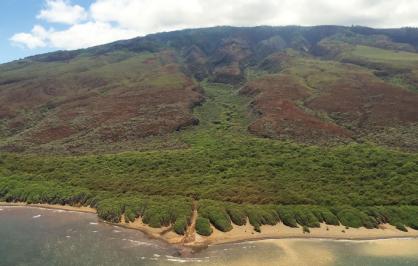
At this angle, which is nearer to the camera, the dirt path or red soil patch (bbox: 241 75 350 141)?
the dirt path

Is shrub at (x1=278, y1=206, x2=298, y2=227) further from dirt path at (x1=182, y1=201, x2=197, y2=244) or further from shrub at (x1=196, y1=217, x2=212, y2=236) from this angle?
dirt path at (x1=182, y1=201, x2=197, y2=244)

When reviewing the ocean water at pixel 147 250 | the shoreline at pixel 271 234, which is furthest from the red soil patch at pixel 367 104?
the ocean water at pixel 147 250

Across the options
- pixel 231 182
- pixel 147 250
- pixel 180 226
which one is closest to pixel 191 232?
pixel 180 226

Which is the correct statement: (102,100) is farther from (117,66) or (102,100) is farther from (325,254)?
(325,254)

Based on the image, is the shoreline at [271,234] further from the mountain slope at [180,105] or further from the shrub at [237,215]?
the mountain slope at [180,105]

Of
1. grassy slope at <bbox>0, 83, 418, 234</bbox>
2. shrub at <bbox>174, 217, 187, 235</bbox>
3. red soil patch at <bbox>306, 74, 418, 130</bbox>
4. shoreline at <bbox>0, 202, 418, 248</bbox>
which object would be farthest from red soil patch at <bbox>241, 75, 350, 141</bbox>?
shrub at <bbox>174, 217, 187, 235</bbox>

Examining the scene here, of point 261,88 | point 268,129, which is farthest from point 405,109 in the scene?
point 261,88
